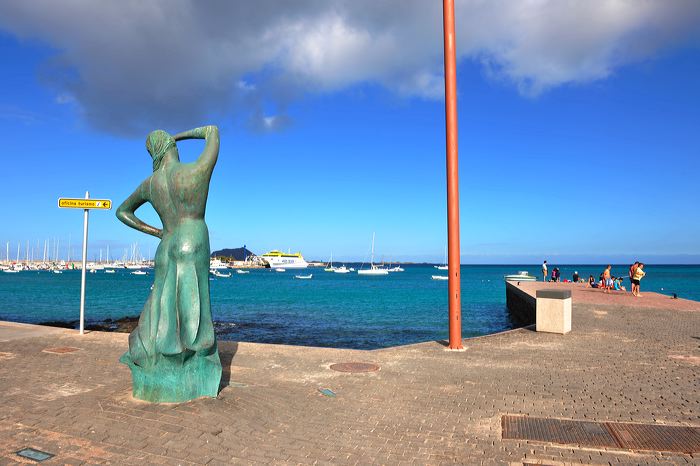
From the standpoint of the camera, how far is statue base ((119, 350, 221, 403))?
6.21m

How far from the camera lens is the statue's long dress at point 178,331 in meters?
6.22

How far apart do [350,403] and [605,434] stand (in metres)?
3.05

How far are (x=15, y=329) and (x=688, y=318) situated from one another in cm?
2041

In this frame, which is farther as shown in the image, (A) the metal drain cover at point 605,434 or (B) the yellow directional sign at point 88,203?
(B) the yellow directional sign at point 88,203

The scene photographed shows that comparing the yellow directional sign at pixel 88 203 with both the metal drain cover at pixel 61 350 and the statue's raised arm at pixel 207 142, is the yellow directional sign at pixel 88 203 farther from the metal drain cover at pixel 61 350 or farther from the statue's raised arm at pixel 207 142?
the statue's raised arm at pixel 207 142

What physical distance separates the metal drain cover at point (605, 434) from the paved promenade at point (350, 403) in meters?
0.17

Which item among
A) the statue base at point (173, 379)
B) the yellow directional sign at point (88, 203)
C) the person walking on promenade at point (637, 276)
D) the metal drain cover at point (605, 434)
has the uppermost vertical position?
the yellow directional sign at point (88, 203)

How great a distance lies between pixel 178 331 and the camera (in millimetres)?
6301

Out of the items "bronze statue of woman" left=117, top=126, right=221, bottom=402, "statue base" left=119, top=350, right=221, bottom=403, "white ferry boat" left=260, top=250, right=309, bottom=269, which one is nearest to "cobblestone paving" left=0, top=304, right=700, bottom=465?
"statue base" left=119, top=350, right=221, bottom=403

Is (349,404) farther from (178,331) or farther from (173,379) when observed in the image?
(178,331)

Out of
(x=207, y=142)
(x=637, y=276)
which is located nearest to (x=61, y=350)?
(x=207, y=142)

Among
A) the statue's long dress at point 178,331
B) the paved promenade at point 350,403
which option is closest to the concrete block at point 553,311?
the paved promenade at point 350,403

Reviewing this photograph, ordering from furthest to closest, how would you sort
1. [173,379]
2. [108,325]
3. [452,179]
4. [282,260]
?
[282,260] < [108,325] < [452,179] < [173,379]

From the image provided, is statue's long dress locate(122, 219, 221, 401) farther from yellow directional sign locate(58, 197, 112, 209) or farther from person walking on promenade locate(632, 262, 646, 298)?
person walking on promenade locate(632, 262, 646, 298)
